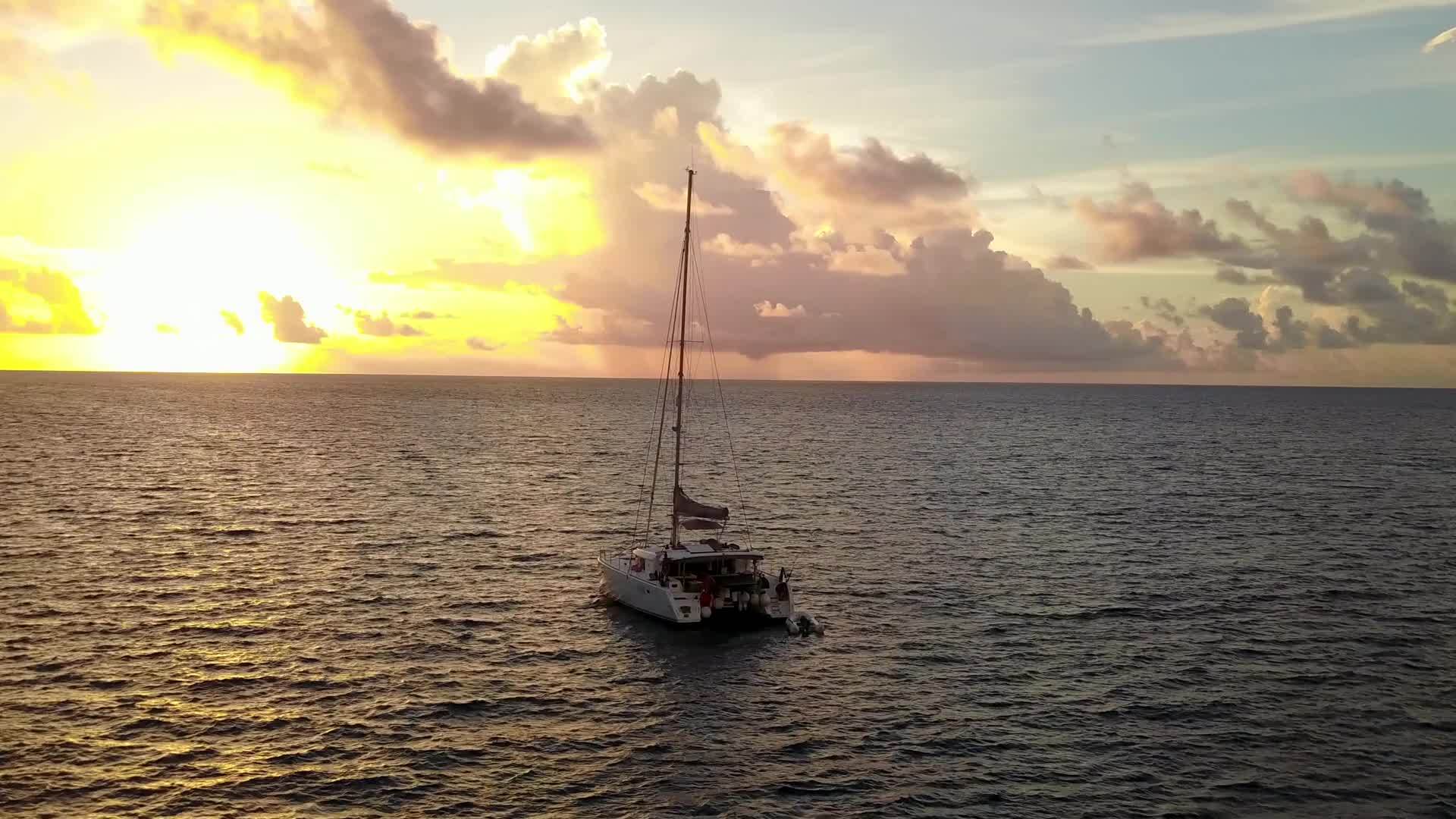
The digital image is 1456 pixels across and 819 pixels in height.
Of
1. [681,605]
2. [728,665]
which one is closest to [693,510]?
[681,605]

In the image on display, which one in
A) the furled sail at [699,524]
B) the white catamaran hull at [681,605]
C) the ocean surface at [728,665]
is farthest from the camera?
the furled sail at [699,524]

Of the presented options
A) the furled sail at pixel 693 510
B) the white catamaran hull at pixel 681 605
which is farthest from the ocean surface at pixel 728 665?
the furled sail at pixel 693 510

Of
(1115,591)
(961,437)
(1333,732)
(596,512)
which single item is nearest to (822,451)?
(961,437)

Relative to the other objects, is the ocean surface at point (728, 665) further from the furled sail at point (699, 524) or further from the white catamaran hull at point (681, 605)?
the furled sail at point (699, 524)

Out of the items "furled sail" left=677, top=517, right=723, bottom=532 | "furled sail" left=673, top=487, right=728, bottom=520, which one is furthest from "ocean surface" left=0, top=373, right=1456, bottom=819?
"furled sail" left=673, top=487, right=728, bottom=520

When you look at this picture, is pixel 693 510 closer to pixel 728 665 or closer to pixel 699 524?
pixel 699 524
